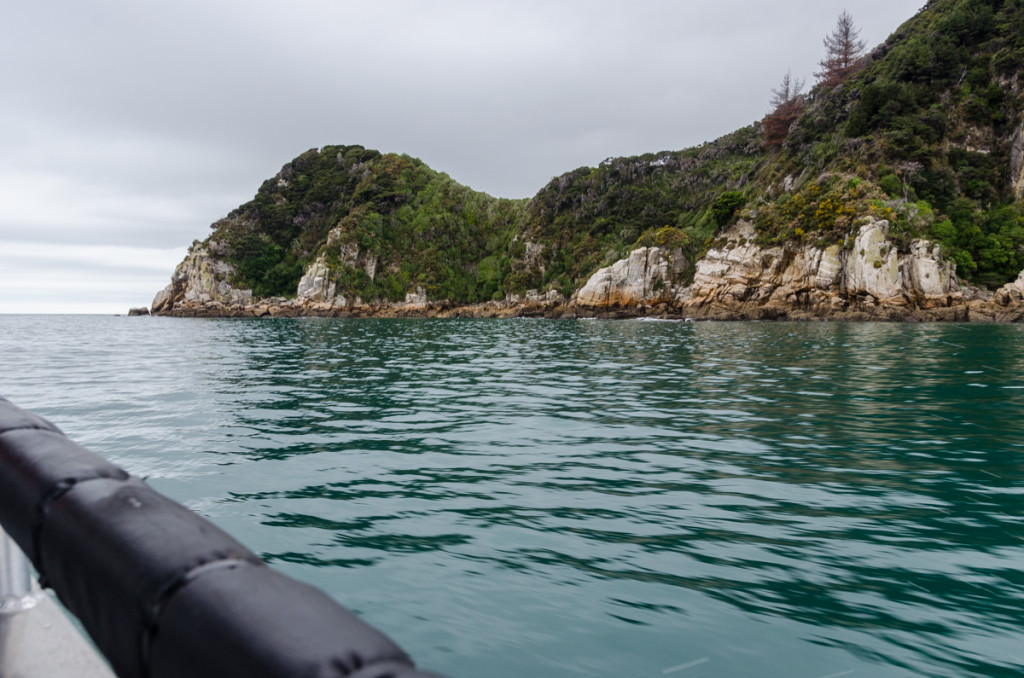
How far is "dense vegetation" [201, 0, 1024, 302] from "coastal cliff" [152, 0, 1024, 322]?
298mm

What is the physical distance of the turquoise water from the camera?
12.1 feet

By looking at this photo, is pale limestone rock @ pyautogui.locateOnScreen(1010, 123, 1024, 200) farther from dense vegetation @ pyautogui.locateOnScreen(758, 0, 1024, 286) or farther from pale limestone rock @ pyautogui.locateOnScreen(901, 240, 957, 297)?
pale limestone rock @ pyautogui.locateOnScreen(901, 240, 957, 297)

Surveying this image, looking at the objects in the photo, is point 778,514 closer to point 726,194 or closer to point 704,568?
point 704,568

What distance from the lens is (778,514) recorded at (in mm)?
5691

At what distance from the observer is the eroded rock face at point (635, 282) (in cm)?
7656

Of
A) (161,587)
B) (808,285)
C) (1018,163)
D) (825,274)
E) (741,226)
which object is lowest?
(161,587)

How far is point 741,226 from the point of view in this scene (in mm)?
72375

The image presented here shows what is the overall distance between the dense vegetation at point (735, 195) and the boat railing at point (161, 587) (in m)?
66.3

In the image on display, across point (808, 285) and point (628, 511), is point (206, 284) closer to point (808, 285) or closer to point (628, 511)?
point (808, 285)

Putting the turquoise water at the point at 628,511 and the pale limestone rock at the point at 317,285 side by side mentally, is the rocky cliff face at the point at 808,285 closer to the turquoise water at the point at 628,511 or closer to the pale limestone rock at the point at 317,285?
the turquoise water at the point at 628,511

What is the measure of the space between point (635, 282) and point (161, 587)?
258ft


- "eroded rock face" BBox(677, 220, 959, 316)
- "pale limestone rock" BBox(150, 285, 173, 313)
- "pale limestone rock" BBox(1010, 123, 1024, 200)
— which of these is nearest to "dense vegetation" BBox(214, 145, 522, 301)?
"pale limestone rock" BBox(150, 285, 173, 313)

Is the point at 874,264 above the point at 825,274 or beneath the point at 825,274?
above

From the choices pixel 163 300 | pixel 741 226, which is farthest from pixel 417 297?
pixel 741 226
